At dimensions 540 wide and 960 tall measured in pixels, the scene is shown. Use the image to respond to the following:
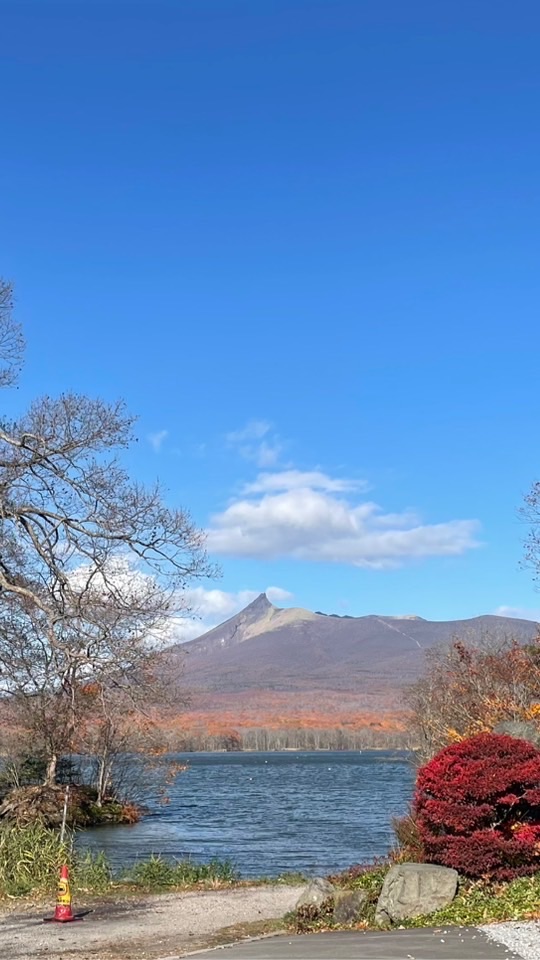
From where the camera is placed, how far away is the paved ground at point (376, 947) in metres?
9.97

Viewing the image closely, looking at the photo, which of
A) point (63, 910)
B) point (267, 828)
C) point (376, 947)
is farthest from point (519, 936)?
point (267, 828)

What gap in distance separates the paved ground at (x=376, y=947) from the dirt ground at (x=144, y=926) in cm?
95

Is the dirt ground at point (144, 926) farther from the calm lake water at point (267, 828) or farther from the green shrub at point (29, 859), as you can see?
the calm lake water at point (267, 828)

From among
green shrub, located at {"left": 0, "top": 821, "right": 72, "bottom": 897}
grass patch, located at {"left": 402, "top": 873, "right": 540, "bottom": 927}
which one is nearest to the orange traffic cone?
green shrub, located at {"left": 0, "top": 821, "right": 72, "bottom": 897}

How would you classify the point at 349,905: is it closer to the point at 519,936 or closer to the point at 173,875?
the point at 519,936

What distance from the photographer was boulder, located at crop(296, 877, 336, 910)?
44.3 ft

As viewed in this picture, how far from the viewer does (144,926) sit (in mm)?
13789

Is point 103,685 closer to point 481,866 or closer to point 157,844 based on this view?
point 481,866

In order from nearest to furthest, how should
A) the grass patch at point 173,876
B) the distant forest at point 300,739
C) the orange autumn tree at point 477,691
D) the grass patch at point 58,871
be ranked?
1. the grass patch at point 58,871
2. the grass patch at point 173,876
3. the orange autumn tree at point 477,691
4. the distant forest at point 300,739

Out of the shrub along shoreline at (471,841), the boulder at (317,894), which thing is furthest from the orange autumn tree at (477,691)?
the boulder at (317,894)

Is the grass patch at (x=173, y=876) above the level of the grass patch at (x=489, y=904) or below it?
below

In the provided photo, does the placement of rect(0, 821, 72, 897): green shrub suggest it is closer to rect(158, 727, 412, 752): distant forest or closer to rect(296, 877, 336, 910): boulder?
rect(296, 877, 336, 910): boulder

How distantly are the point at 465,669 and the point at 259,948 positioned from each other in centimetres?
2353

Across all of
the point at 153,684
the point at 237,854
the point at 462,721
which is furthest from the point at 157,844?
the point at 153,684
